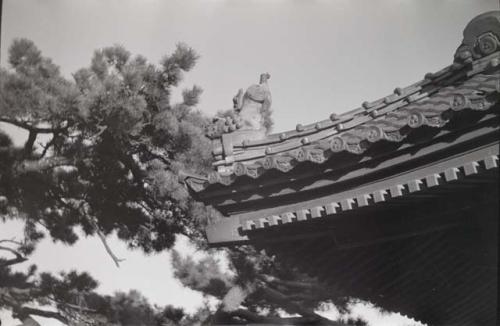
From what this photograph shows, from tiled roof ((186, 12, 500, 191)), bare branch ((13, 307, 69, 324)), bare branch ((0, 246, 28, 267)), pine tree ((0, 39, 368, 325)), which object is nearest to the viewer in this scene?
tiled roof ((186, 12, 500, 191))

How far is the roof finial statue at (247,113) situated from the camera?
277 cm

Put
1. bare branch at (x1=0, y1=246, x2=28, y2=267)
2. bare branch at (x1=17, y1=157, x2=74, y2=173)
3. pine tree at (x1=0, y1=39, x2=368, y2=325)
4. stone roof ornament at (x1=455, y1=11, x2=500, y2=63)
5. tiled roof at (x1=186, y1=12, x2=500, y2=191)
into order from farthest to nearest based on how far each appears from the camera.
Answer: bare branch at (x1=0, y1=246, x2=28, y2=267) < bare branch at (x1=17, y1=157, x2=74, y2=173) < pine tree at (x1=0, y1=39, x2=368, y2=325) < stone roof ornament at (x1=455, y1=11, x2=500, y2=63) < tiled roof at (x1=186, y1=12, x2=500, y2=191)

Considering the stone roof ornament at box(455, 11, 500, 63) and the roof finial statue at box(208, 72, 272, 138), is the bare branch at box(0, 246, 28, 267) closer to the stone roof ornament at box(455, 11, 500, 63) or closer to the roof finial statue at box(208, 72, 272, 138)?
the roof finial statue at box(208, 72, 272, 138)

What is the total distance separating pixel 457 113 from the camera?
1719 millimetres

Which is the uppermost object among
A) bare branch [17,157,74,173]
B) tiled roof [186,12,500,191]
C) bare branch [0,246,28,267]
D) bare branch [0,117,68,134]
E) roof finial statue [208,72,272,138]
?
bare branch [0,117,68,134]

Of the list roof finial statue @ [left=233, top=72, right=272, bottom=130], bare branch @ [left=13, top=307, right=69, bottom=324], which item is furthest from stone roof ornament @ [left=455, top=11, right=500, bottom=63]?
bare branch @ [left=13, top=307, right=69, bottom=324]

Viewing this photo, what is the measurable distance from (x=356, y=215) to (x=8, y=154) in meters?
4.08

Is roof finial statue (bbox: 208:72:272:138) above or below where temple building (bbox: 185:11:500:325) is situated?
above

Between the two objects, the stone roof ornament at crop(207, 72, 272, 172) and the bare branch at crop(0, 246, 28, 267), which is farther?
the bare branch at crop(0, 246, 28, 267)

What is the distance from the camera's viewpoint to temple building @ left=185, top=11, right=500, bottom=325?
1850mm

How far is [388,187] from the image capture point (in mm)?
2018

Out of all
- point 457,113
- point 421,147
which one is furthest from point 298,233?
point 457,113

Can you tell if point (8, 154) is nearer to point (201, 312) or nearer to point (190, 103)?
point (190, 103)

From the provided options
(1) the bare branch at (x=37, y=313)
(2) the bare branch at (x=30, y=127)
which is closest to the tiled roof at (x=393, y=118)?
(2) the bare branch at (x=30, y=127)
